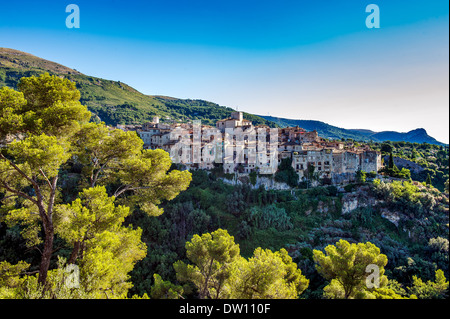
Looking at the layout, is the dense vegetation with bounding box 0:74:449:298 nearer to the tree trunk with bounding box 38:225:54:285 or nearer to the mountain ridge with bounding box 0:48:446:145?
the tree trunk with bounding box 38:225:54:285

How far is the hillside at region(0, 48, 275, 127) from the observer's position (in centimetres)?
7519

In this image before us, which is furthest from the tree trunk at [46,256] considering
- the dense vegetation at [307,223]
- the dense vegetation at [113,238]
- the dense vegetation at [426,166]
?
the dense vegetation at [426,166]

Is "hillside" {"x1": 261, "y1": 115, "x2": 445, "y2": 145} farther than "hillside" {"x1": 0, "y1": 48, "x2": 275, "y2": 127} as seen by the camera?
Yes

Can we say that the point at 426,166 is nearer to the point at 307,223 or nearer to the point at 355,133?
the point at 307,223

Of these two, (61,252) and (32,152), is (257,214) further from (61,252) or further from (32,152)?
(32,152)

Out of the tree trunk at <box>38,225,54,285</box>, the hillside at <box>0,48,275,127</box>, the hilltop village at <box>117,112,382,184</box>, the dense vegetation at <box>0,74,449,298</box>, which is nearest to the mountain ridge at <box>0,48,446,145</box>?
the hillside at <box>0,48,275,127</box>

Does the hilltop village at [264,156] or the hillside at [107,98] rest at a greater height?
the hillside at [107,98]

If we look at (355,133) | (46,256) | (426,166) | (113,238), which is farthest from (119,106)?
(355,133)

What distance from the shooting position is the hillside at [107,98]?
247 feet

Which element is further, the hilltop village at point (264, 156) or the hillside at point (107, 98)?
the hillside at point (107, 98)

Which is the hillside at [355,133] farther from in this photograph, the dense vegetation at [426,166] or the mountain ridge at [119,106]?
the dense vegetation at [426,166]

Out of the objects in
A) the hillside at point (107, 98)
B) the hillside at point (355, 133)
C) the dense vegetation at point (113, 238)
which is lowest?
the dense vegetation at point (113, 238)
